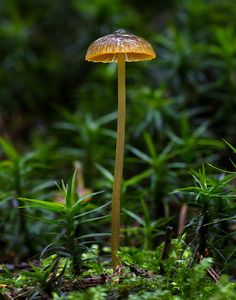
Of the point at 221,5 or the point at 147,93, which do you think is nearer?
the point at 147,93

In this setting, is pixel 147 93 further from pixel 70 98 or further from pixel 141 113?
pixel 70 98

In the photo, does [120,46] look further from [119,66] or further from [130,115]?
[130,115]

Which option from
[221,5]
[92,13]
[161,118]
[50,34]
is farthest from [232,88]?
[50,34]

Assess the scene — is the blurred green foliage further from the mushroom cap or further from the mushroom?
the mushroom cap

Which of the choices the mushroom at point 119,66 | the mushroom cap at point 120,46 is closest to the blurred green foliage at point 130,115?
the mushroom at point 119,66

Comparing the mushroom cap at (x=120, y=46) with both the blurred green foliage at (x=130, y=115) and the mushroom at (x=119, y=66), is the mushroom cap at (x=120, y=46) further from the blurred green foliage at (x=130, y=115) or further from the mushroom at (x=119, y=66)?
the blurred green foliage at (x=130, y=115)

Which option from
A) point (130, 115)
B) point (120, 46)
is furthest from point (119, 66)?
point (130, 115)

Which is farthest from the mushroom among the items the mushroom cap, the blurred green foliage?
the blurred green foliage

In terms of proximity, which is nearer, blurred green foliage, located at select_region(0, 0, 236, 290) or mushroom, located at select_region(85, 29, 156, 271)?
mushroom, located at select_region(85, 29, 156, 271)
